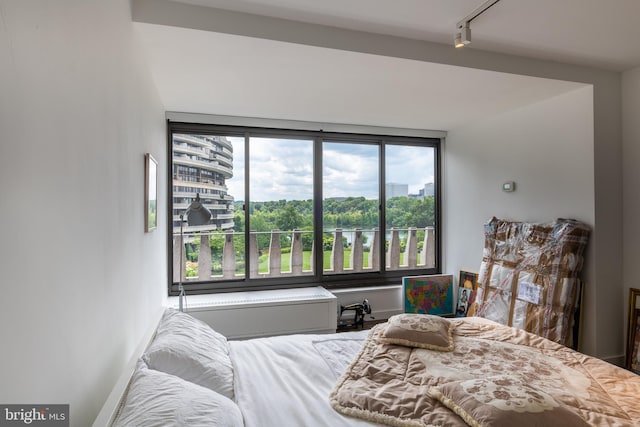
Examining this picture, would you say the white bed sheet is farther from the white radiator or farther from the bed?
the white radiator

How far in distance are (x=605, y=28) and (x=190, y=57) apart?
260cm

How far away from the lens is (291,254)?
12.4ft

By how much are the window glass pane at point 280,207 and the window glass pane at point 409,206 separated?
1.04 meters

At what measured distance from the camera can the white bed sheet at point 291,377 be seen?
1366mm

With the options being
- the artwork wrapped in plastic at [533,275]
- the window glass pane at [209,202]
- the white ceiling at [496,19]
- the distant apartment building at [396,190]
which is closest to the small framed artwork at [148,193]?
the white ceiling at [496,19]

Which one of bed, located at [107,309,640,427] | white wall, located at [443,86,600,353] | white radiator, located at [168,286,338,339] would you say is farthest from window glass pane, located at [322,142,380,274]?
bed, located at [107,309,640,427]

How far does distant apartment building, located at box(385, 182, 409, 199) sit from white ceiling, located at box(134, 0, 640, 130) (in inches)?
44.1

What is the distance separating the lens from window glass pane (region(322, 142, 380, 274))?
392cm

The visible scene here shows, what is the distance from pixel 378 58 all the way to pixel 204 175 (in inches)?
86.3

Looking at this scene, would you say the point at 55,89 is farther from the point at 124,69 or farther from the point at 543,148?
the point at 543,148

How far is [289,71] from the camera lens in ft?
7.54

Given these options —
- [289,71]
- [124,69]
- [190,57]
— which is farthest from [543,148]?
[124,69]

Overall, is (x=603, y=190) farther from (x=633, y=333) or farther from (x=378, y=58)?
(x=378, y=58)

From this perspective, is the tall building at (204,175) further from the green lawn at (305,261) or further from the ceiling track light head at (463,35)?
the ceiling track light head at (463,35)
